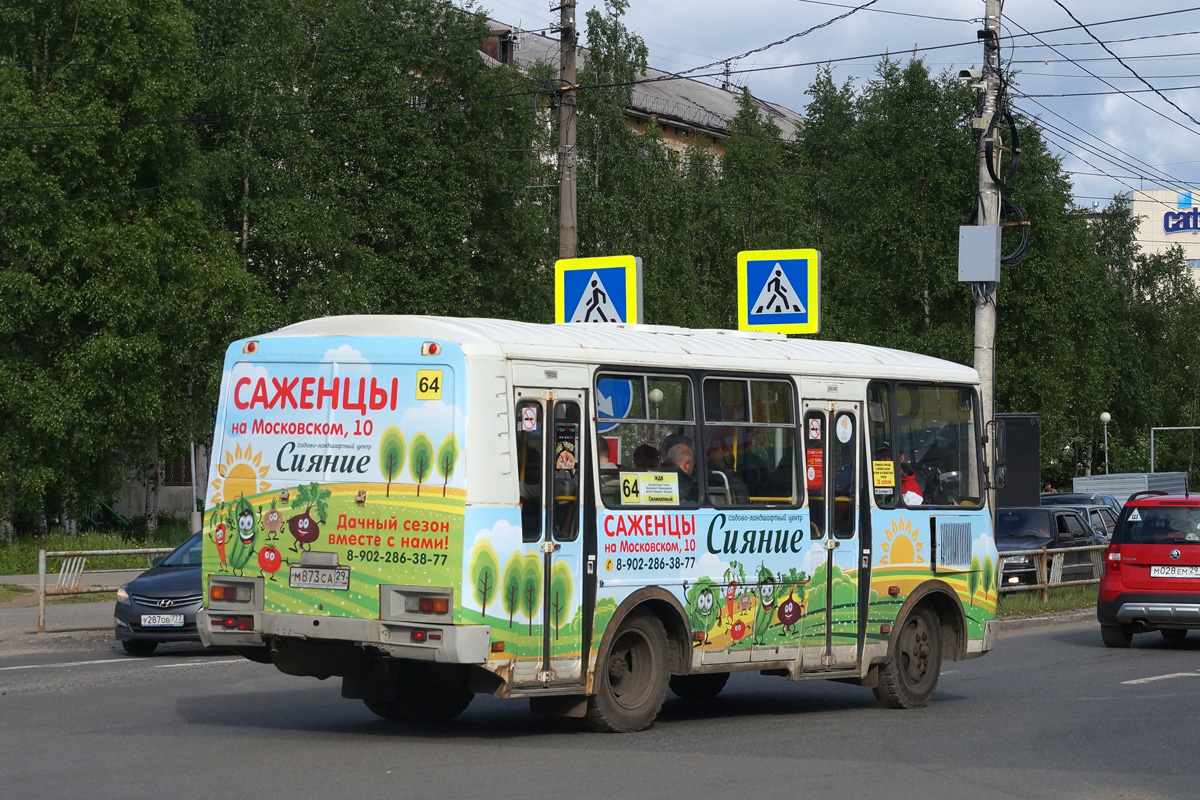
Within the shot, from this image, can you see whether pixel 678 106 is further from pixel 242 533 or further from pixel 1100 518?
pixel 242 533

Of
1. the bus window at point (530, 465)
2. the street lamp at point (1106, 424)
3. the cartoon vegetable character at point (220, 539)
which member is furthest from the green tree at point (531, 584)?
the street lamp at point (1106, 424)

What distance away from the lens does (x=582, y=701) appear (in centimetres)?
1100

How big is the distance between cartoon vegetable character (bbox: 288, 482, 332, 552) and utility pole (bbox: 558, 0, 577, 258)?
34.9ft

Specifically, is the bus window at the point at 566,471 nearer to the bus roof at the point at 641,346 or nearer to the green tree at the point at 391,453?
the bus roof at the point at 641,346

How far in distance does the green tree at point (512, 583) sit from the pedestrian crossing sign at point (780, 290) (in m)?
7.68

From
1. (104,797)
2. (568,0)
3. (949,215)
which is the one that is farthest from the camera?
(949,215)

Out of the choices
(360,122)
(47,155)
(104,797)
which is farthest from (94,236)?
(104,797)

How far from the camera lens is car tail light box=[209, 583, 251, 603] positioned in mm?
10758

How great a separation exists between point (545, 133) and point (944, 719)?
151ft

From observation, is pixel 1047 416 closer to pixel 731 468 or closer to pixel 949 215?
pixel 949 215

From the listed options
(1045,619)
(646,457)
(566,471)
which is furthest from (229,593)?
(1045,619)

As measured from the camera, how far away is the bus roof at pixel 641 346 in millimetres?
10469

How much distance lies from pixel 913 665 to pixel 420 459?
A: 570 cm

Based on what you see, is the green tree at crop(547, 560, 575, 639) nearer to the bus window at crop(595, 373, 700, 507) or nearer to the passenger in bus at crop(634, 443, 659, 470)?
the bus window at crop(595, 373, 700, 507)
